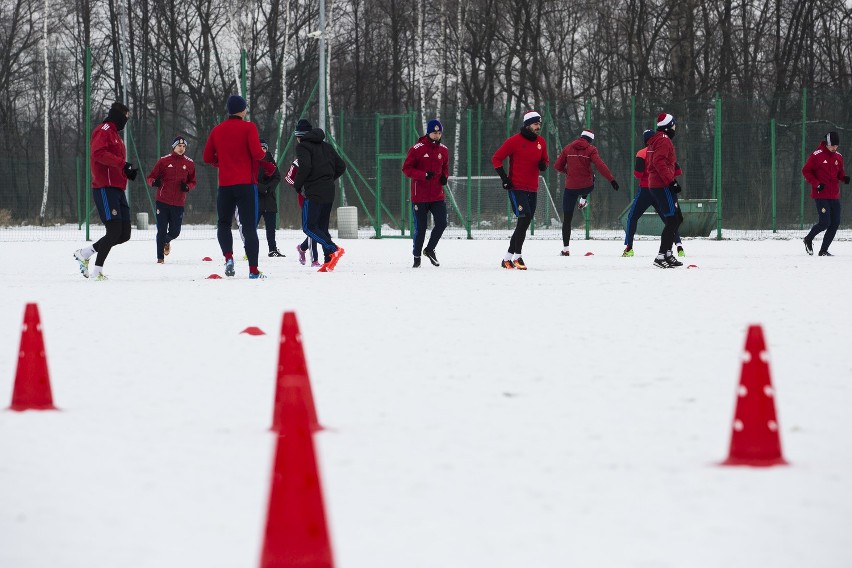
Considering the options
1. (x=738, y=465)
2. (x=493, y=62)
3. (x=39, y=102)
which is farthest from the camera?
(x=39, y=102)

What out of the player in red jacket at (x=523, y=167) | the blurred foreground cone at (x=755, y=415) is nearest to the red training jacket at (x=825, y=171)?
the player in red jacket at (x=523, y=167)

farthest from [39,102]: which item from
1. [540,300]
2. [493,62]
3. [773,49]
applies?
[540,300]

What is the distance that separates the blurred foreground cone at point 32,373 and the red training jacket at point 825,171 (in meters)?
13.1

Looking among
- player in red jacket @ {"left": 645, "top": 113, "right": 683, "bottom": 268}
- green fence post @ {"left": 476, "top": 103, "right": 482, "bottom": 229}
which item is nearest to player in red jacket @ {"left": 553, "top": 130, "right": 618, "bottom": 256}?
player in red jacket @ {"left": 645, "top": 113, "right": 683, "bottom": 268}

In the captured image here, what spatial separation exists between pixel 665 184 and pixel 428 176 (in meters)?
2.62

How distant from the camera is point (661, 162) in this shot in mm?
14719

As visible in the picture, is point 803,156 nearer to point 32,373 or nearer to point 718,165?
point 718,165

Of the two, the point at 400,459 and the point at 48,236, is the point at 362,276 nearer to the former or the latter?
the point at 400,459

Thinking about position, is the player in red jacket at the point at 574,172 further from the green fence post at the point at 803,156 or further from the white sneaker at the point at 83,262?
the green fence post at the point at 803,156

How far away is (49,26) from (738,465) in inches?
1777

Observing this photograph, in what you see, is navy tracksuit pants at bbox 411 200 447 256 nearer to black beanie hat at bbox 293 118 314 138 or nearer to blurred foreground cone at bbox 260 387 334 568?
black beanie hat at bbox 293 118 314 138

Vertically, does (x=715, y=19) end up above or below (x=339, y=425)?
above

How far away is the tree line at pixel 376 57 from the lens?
126 ft

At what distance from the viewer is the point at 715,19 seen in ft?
129
